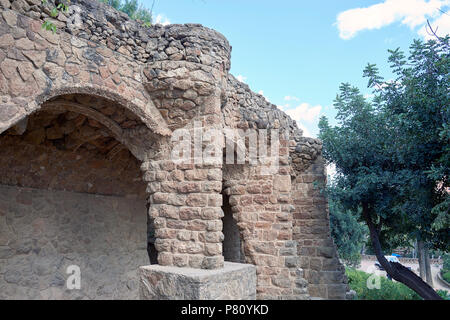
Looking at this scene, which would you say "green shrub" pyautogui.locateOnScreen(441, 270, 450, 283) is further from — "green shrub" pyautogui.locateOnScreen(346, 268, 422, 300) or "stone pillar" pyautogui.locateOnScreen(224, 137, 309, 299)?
"stone pillar" pyautogui.locateOnScreen(224, 137, 309, 299)

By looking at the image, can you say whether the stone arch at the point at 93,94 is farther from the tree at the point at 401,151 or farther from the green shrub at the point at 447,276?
the green shrub at the point at 447,276

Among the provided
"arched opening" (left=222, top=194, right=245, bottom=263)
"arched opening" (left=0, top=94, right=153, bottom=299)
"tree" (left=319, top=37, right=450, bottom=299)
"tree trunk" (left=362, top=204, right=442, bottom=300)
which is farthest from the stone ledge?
"arched opening" (left=222, top=194, right=245, bottom=263)

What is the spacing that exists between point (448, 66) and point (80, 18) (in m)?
5.71

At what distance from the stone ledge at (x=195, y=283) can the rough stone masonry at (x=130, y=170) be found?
21mm

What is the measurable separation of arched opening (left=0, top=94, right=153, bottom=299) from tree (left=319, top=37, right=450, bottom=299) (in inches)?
169

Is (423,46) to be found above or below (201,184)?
above

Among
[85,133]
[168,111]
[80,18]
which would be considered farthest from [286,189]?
[80,18]

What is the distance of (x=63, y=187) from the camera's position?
19.0ft

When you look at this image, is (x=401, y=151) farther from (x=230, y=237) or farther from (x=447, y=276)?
(x=447, y=276)

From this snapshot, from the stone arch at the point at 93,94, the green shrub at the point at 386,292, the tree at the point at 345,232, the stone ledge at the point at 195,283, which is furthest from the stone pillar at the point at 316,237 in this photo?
the tree at the point at 345,232

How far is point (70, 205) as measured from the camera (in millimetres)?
5844

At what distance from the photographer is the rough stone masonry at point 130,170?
12.0ft

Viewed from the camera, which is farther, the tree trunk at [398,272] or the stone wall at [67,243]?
the tree trunk at [398,272]
